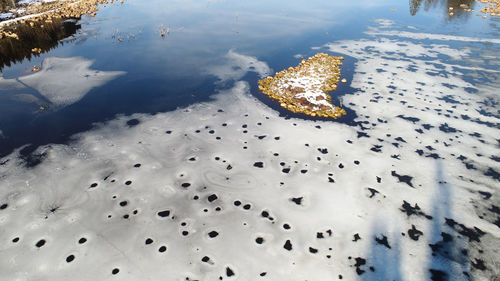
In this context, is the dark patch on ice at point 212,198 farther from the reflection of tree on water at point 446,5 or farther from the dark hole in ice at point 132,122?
the reflection of tree on water at point 446,5

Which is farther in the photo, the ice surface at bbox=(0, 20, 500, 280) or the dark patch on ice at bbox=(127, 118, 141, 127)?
the dark patch on ice at bbox=(127, 118, 141, 127)

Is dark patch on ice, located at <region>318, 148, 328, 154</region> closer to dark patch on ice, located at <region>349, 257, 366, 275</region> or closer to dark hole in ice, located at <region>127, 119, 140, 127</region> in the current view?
dark patch on ice, located at <region>349, 257, 366, 275</region>

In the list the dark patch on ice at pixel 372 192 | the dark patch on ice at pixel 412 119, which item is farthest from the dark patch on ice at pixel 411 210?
the dark patch on ice at pixel 412 119

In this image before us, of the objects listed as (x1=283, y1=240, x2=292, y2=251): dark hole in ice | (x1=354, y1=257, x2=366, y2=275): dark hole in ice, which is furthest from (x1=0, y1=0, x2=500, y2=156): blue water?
(x1=283, y1=240, x2=292, y2=251): dark hole in ice

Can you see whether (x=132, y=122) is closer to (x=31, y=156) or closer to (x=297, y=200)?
(x=31, y=156)

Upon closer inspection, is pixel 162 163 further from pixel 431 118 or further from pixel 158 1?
pixel 158 1

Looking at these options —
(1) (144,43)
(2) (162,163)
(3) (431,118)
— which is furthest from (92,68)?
(3) (431,118)
